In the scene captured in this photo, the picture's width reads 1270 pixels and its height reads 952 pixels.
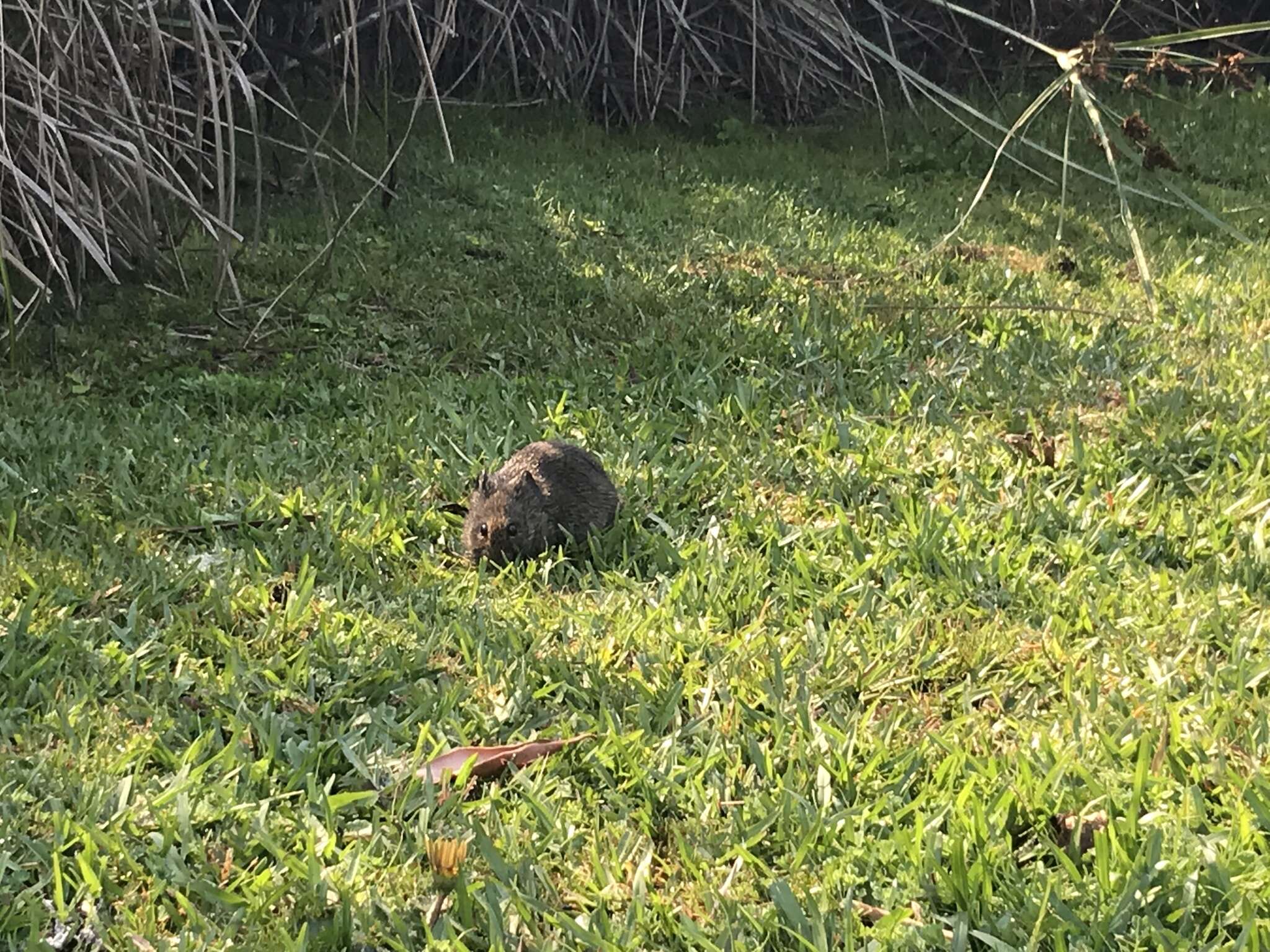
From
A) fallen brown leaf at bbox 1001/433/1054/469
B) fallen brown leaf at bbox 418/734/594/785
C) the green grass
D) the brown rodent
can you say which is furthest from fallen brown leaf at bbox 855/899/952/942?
fallen brown leaf at bbox 1001/433/1054/469

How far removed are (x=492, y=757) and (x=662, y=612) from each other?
0.59 meters

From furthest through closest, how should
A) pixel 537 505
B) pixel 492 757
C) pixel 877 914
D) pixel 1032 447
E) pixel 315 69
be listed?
pixel 315 69
pixel 1032 447
pixel 537 505
pixel 492 757
pixel 877 914

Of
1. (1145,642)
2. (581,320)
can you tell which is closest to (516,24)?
(581,320)

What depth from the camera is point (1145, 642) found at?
2361mm

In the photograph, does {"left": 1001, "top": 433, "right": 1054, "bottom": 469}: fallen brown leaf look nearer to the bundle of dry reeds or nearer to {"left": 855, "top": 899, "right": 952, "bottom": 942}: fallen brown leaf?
the bundle of dry reeds

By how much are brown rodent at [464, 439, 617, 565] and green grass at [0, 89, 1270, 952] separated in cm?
8

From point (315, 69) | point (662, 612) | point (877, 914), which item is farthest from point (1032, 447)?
point (315, 69)

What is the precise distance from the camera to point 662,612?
2.56m

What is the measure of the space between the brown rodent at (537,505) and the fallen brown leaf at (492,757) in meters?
0.76

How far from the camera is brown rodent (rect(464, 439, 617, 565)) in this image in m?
2.81

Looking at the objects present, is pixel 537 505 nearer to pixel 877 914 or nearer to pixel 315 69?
pixel 877 914

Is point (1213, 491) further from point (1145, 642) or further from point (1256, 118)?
point (1256, 118)

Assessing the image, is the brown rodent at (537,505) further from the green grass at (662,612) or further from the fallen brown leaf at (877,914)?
the fallen brown leaf at (877,914)

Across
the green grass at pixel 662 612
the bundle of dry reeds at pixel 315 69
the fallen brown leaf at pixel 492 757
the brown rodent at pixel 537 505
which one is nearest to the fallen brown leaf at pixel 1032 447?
the green grass at pixel 662 612
